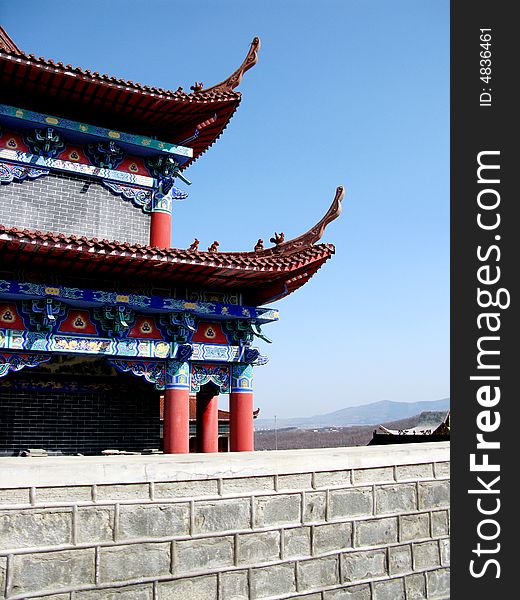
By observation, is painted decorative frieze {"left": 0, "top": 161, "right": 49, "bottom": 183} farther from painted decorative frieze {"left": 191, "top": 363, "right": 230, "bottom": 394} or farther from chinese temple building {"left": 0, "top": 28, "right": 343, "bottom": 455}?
painted decorative frieze {"left": 191, "top": 363, "right": 230, "bottom": 394}

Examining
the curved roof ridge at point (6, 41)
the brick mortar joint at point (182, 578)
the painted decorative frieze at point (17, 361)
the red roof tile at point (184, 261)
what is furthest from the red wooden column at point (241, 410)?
the curved roof ridge at point (6, 41)

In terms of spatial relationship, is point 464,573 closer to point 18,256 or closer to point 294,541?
point 294,541

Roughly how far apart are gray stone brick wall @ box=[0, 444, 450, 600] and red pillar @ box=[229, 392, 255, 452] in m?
4.50

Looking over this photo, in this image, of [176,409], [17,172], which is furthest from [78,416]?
[17,172]

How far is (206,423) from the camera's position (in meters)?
13.3

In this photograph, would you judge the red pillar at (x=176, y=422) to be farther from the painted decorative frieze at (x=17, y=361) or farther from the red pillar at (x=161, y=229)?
the red pillar at (x=161, y=229)

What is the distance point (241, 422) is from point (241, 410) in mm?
229

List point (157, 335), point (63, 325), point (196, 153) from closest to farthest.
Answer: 1. point (63, 325)
2. point (157, 335)
3. point (196, 153)

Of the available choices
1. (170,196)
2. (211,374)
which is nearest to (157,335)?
(211,374)

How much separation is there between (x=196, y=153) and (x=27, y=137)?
4.33 m

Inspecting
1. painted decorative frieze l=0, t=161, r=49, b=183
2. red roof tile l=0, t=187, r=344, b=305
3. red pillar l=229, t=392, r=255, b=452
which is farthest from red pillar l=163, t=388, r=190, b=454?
painted decorative frieze l=0, t=161, r=49, b=183

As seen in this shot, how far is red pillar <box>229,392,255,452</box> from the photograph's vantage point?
1159cm

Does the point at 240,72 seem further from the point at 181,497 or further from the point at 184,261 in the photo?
the point at 181,497

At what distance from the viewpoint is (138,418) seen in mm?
12555
